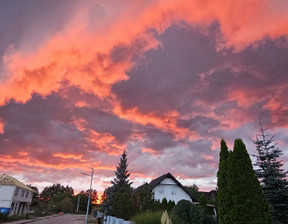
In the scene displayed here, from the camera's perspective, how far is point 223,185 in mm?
12398

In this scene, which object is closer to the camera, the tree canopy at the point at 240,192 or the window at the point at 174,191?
the tree canopy at the point at 240,192

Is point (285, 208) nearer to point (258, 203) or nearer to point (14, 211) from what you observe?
point (258, 203)

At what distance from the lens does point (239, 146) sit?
12.3 m

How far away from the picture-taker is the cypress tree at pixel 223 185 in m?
11.7

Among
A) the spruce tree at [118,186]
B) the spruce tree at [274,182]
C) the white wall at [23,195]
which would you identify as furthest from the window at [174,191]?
the white wall at [23,195]

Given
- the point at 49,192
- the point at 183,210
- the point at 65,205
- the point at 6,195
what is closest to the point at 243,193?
the point at 183,210

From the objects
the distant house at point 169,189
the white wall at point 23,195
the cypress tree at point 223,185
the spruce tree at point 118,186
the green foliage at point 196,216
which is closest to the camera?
the cypress tree at point 223,185

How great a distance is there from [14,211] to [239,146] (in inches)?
1982

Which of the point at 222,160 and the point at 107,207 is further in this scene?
the point at 107,207

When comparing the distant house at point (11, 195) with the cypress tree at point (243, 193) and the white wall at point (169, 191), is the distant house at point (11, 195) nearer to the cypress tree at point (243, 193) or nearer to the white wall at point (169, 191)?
the white wall at point (169, 191)

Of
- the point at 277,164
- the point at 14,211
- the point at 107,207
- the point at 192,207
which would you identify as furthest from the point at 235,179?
the point at 14,211

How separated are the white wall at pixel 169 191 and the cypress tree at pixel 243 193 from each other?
23.5 m

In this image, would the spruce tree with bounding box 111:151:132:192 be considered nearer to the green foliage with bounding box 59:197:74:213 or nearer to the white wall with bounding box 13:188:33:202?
the white wall with bounding box 13:188:33:202

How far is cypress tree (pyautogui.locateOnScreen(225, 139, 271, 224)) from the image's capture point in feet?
34.1
